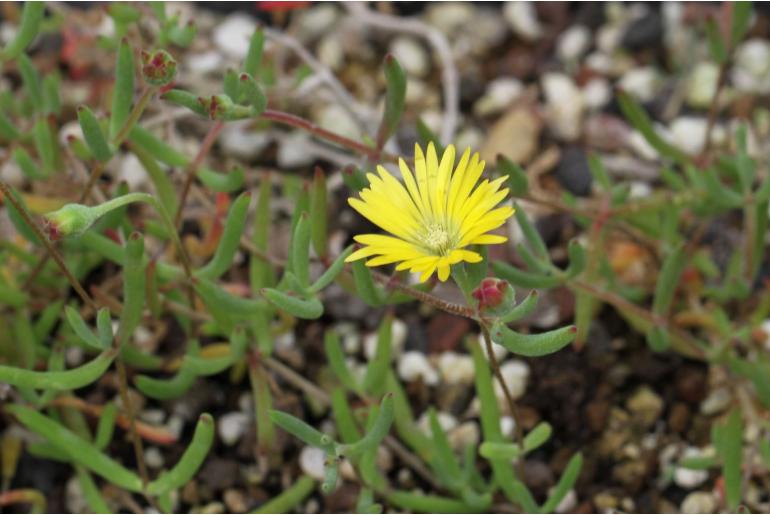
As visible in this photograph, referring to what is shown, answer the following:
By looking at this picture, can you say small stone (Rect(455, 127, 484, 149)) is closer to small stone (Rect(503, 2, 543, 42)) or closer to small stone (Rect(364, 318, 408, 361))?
small stone (Rect(503, 2, 543, 42))

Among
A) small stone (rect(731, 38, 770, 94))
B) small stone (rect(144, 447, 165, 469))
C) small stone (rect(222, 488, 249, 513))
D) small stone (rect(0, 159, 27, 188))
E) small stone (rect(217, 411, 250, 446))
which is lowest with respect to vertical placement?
small stone (rect(222, 488, 249, 513))

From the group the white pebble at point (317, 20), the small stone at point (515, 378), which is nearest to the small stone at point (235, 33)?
the white pebble at point (317, 20)

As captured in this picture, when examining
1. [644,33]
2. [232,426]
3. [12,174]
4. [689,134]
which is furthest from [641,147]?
[12,174]

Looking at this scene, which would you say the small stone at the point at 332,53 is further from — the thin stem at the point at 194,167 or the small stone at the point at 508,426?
the small stone at the point at 508,426

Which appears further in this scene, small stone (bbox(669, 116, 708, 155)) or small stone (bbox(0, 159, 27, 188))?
small stone (bbox(669, 116, 708, 155))

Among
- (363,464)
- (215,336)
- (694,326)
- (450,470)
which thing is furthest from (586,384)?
(215,336)

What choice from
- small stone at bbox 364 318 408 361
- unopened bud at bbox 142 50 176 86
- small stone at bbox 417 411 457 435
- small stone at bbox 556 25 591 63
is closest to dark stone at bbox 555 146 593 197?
small stone at bbox 556 25 591 63

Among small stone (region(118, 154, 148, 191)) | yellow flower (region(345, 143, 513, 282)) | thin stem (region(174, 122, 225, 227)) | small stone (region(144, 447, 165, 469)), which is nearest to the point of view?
yellow flower (region(345, 143, 513, 282))
